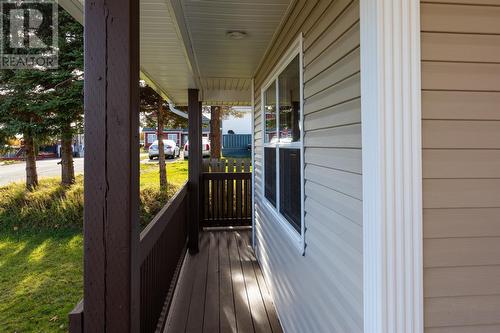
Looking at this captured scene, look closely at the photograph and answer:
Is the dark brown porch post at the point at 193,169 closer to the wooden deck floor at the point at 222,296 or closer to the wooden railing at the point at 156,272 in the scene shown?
the wooden deck floor at the point at 222,296

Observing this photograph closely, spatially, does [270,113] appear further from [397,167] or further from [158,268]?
[397,167]

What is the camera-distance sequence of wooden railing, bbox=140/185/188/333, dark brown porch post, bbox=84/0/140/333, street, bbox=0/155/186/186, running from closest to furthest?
dark brown porch post, bbox=84/0/140/333 → wooden railing, bbox=140/185/188/333 → street, bbox=0/155/186/186

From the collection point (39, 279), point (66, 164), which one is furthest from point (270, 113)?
point (66, 164)

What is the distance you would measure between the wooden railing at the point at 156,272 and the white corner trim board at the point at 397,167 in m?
1.09

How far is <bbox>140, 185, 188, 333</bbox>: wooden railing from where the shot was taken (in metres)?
2.04

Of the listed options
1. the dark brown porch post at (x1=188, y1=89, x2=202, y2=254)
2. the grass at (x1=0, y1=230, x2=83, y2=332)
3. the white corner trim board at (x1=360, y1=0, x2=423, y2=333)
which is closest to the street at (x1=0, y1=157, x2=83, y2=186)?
the grass at (x1=0, y1=230, x2=83, y2=332)

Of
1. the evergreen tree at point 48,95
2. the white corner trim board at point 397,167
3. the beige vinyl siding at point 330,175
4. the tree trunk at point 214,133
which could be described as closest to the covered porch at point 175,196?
the beige vinyl siding at point 330,175

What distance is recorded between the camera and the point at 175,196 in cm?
362

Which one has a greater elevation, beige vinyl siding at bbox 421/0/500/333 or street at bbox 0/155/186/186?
beige vinyl siding at bbox 421/0/500/333

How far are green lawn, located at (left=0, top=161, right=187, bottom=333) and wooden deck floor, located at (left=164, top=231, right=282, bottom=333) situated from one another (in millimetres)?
1219

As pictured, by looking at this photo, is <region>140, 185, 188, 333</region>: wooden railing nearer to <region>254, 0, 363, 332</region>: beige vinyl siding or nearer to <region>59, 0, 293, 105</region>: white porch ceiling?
<region>254, 0, 363, 332</region>: beige vinyl siding

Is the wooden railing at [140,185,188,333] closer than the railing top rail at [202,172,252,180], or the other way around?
the wooden railing at [140,185,188,333]

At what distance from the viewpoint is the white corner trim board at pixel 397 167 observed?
106 centimetres

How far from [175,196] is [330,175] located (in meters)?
→ 2.36
